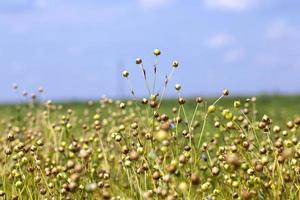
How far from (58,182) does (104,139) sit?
2564 millimetres

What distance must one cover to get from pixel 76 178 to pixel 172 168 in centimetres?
47

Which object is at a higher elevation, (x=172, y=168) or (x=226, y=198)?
(x=172, y=168)

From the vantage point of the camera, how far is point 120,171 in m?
5.64

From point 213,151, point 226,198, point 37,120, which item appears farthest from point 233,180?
point 37,120

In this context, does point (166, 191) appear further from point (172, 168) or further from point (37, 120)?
point (37, 120)

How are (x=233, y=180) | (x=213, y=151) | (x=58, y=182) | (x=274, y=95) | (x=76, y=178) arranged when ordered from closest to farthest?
(x=76, y=178) < (x=233, y=180) < (x=58, y=182) < (x=213, y=151) < (x=274, y=95)

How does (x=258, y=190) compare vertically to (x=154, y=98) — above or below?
below

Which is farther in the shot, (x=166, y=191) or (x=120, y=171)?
(x=120, y=171)

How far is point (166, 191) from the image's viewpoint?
274 cm

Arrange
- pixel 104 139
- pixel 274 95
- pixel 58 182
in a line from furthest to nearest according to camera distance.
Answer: pixel 274 95 → pixel 104 139 → pixel 58 182

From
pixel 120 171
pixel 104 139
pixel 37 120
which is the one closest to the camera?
pixel 120 171

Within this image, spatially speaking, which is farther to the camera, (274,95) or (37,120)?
(274,95)

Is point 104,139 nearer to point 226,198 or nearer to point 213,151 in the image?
point 213,151

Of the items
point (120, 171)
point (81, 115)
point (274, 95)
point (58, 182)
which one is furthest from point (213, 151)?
point (274, 95)
